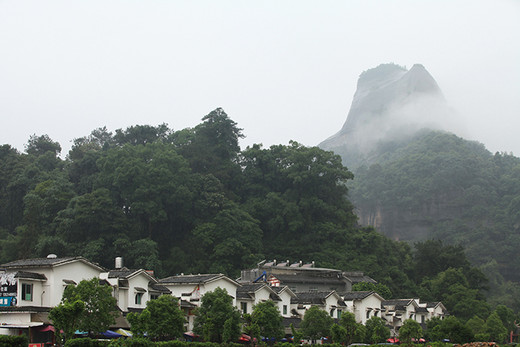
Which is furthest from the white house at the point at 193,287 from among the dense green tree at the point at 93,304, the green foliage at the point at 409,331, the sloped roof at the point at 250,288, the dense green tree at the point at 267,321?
the green foliage at the point at 409,331

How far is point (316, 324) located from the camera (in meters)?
41.3

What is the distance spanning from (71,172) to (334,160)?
104ft

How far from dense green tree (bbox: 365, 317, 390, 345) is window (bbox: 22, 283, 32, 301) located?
74.2 feet

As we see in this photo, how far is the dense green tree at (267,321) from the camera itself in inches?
1478

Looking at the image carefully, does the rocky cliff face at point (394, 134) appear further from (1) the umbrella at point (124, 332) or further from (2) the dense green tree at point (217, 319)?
(1) the umbrella at point (124, 332)

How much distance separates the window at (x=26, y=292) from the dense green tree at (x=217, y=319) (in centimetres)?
948

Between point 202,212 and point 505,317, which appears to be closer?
point 505,317

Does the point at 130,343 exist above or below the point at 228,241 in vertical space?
below

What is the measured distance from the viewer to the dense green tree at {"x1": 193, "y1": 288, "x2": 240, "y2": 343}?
36125 millimetres

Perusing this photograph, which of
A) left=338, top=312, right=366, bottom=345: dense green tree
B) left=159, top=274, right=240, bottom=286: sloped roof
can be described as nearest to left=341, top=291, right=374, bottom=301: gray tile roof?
left=338, top=312, right=366, bottom=345: dense green tree

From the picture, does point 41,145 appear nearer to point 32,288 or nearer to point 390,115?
point 32,288

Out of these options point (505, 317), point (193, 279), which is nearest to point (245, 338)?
point (193, 279)

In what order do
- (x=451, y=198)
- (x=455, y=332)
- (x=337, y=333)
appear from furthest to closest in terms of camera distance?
1. (x=451, y=198)
2. (x=455, y=332)
3. (x=337, y=333)

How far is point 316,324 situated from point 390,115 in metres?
144
